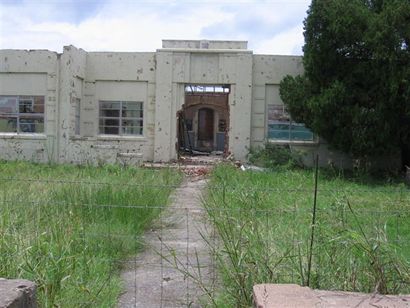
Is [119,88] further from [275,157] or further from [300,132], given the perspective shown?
[300,132]

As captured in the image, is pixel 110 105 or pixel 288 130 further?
pixel 110 105

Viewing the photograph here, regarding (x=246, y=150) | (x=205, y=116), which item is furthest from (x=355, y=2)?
(x=205, y=116)

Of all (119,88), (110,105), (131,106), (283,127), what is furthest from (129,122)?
(283,127)

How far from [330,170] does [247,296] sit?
15.3 meters

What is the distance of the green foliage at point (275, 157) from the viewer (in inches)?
736

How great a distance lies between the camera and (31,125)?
2111 cm

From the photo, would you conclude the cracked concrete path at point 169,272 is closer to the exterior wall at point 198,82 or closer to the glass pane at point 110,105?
the exterior wall at point 198,82

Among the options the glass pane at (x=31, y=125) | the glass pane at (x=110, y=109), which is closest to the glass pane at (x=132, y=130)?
the glass pane at (x=110, y=109)

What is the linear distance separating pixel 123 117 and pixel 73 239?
17.0 metres

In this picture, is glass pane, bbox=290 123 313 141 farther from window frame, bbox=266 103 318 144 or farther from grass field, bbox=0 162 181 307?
grass field, bbox=0 162 181 307

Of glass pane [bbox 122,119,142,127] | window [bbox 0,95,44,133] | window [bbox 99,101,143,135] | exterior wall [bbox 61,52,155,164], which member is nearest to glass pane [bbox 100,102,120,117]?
window [bbox 99,101,143,135]

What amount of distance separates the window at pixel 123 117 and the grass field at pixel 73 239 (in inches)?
534

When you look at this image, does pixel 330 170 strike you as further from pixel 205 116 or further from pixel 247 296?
pixel 205 116

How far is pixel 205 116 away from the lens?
38219 millimetres
